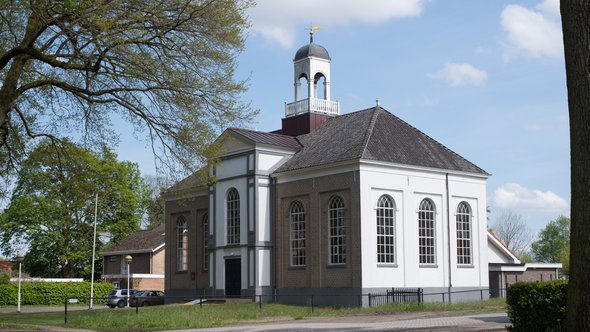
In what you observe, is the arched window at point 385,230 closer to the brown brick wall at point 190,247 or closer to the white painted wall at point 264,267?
the white painted wall at point 264,267

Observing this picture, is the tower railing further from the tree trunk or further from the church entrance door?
the tree trunk

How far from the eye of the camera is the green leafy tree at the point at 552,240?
115 metres

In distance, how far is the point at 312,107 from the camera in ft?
144

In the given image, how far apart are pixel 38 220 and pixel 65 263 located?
17.5 feet

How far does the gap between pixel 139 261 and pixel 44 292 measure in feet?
31.3

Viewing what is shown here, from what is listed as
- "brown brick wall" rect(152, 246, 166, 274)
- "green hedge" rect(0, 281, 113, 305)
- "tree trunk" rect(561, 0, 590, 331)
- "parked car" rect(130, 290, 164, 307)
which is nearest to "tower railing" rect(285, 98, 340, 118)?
"parked car" rect(130, 290, 164, 307)

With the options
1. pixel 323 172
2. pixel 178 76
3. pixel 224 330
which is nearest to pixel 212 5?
pixel 178 76

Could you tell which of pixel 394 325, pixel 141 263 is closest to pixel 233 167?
pixel 394 325

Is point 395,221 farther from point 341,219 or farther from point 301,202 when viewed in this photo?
point 301,202

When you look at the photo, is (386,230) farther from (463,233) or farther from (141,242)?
(141,242)

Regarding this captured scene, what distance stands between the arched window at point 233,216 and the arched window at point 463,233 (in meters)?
11.7

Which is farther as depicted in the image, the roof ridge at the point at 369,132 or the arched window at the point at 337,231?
the arched window at the point at 337,231

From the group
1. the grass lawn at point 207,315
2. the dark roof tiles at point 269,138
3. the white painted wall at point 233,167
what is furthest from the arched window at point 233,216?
the grass lawn at point 207,315

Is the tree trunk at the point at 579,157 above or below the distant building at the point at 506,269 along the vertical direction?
above
